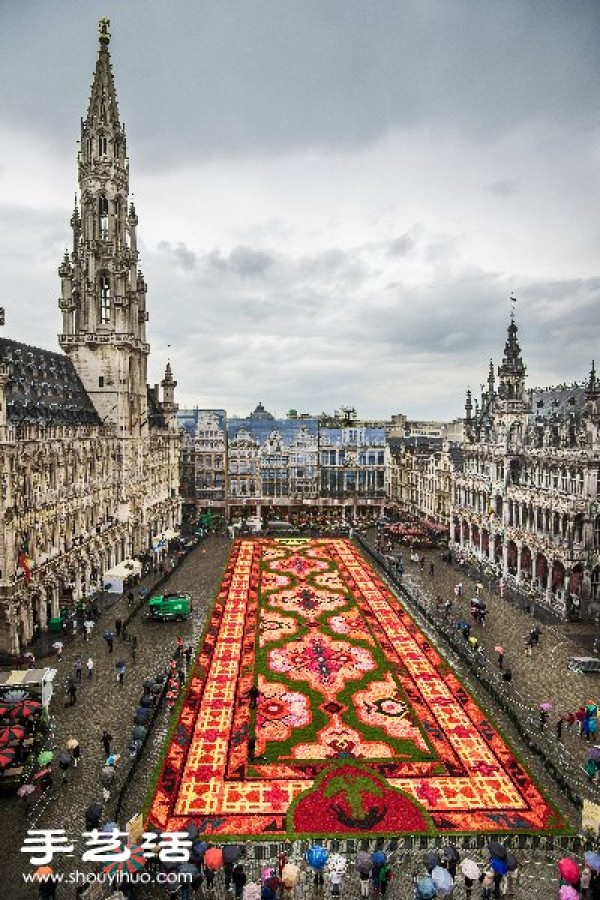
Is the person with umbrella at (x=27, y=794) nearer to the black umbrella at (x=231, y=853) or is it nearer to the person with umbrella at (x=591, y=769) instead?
the black umbrella at (x=231, y=853)

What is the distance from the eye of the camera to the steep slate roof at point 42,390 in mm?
42469

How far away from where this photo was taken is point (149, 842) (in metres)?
16.9

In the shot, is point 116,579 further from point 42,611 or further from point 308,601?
point 308,601

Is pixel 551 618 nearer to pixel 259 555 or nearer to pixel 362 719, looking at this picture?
pixel 362 719

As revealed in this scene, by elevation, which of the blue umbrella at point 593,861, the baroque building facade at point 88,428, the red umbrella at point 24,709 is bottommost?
the blue umbrella at point 593,861

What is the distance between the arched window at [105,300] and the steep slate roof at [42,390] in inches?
224

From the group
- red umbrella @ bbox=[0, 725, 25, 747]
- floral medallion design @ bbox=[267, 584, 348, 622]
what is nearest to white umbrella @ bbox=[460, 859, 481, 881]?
red umbrella @ bbox=[0, 725, 25, 747]

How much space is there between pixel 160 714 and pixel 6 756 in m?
7.78

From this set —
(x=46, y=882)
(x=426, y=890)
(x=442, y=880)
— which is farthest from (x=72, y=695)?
(x=442, y=880)

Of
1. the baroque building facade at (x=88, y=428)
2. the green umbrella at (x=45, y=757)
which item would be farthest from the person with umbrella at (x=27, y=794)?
the baroque building facade at (x=88, y=428)

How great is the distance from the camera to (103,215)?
59.9 metres

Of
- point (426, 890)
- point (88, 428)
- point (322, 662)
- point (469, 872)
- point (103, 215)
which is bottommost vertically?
point (322, 662)

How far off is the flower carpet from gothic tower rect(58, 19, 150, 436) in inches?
1145

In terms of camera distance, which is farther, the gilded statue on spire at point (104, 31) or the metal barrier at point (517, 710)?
the gilded statue on spire at point (104, 31)
